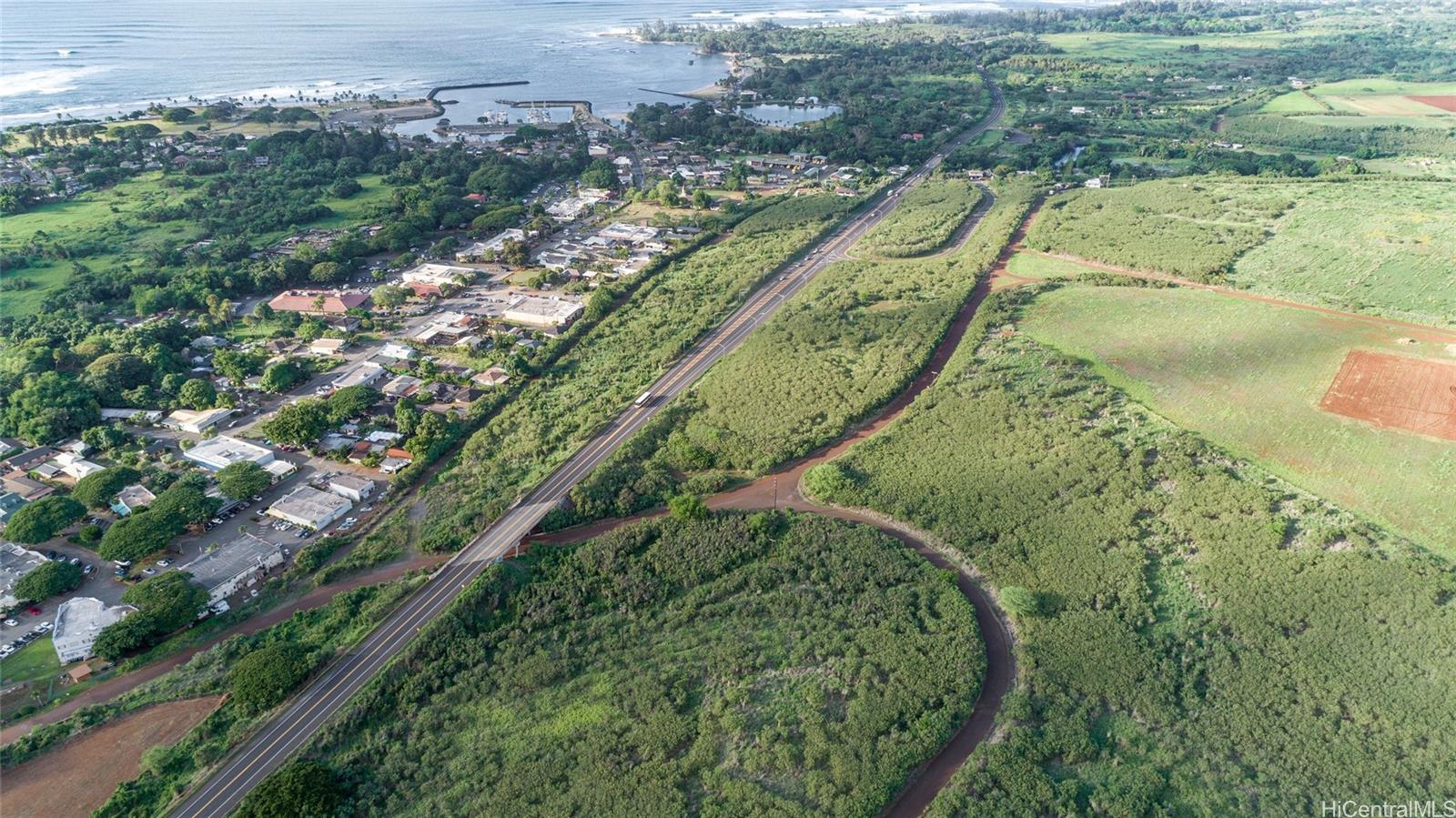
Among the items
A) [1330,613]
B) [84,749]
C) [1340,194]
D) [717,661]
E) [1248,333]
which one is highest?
[1340,194]

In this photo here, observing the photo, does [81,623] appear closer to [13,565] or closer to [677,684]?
[13,565]

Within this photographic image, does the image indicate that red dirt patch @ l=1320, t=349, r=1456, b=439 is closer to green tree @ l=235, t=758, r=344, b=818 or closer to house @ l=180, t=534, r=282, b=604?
green tree @ l=235, t=758, r=344, b=818

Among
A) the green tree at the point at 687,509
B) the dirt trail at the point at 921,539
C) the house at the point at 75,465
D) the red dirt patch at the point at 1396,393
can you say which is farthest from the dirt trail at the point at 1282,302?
the house at the point at 75,465

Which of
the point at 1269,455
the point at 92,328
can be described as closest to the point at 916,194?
the point at 1269,455

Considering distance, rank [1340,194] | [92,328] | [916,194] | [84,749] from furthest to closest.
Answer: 1. [916,194]
2. [1340,194]
3. [92,328]
4. [84,749]

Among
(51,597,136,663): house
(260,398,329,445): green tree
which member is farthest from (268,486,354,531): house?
(51,597,136,663): house

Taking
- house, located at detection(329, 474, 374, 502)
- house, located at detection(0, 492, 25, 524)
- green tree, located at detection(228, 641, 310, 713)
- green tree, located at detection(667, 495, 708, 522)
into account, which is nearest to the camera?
green tree, located at detection(228, 641, 310, 713)

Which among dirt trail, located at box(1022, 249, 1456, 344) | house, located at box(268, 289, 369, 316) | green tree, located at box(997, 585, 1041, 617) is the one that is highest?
dirt trail, located at box(1022, 249, 1456, 344)

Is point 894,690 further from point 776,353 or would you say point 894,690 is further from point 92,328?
point 92,328
